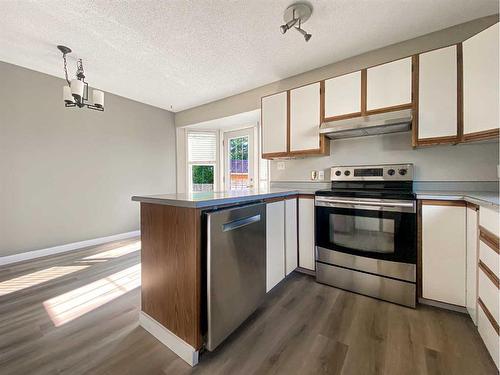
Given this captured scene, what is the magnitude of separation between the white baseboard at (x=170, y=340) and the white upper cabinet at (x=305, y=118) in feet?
6.83

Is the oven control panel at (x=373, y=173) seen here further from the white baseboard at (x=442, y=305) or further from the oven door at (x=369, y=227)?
the white baseboard at (x=442, y=305)

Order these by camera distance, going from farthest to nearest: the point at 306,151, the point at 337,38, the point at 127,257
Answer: the point at 127,257 < the point at 306,151 < the point at 337,38

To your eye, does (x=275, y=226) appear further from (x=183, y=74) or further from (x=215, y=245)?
(x=183, y=74)

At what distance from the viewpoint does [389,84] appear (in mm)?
1957

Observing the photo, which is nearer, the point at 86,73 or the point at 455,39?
the point at 455,39

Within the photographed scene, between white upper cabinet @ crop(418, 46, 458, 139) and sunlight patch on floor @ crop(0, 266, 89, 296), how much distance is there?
385cm

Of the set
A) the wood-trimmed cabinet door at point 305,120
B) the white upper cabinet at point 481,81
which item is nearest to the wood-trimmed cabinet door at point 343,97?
the wood-trimmed cabinet door at point 305,120

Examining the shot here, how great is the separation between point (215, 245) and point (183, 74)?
2.61 metres

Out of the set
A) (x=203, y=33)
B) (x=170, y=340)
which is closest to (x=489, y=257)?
(x=170, y=340)

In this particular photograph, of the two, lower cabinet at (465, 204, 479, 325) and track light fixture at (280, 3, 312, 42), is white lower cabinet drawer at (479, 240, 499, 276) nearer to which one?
lower cabinet at (465, 204, 479, 325)

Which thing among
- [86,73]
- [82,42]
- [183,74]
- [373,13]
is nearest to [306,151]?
[373,13]

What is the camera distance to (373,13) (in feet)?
5.93

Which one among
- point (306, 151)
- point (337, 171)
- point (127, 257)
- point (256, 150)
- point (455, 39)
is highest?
point (455, 39)

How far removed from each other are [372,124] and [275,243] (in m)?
1.37
